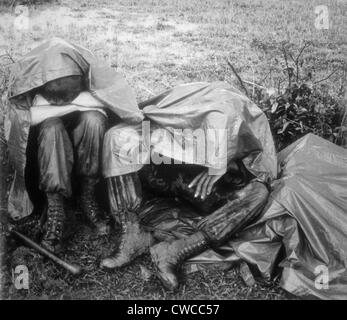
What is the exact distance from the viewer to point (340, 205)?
3822 mm

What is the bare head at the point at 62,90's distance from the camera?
3766 mm

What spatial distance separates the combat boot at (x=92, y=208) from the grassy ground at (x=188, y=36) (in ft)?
3.38

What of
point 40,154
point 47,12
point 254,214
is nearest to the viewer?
point 40,154

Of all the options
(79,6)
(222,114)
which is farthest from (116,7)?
(222,114)

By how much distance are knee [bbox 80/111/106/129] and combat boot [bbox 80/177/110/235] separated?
0.44 meters

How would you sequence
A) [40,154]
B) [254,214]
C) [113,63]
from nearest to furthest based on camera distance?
[40,154]
[254,214]
[113,63]

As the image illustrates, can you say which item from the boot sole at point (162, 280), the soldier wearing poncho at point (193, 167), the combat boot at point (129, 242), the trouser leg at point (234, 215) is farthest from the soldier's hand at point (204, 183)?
the boot sole at point (162, 280)

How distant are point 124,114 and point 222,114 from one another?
0.77 metres

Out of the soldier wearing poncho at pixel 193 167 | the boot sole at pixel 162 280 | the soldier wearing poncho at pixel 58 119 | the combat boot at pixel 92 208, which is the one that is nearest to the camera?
the boot sole at pixel 162 280

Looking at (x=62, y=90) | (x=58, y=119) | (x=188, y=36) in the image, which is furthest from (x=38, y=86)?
(x=188, y=36)

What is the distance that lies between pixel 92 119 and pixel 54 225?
838mm

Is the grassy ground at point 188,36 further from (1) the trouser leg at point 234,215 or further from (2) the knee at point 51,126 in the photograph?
(1) the trouser leg at point 234,215

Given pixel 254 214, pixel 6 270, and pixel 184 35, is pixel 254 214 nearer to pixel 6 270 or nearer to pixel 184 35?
pixel 6 270

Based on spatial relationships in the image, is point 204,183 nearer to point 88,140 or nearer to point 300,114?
point 88,140
